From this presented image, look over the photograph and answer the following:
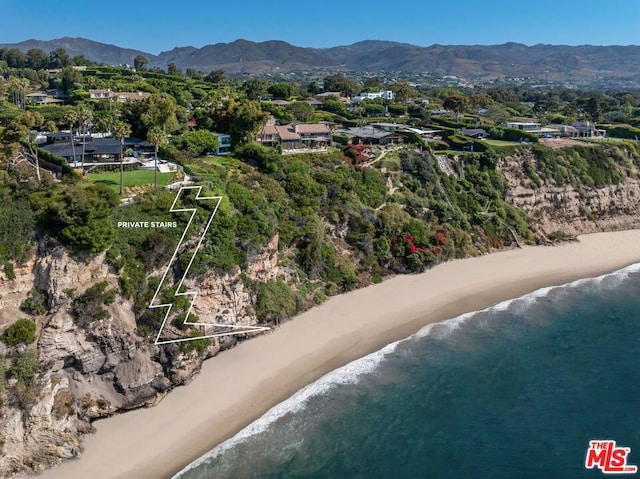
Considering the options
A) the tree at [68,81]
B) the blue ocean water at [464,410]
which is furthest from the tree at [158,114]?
the tree at [68,81]

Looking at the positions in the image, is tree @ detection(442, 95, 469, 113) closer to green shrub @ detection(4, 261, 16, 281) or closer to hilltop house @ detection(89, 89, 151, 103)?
hilltop house @ detection(89, 89, 151, 103)

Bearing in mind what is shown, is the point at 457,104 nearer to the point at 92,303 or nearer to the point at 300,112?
the point at 300,112

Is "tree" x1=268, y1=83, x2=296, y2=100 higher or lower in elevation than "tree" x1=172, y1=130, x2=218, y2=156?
higher

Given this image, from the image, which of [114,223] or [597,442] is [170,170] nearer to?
[114,223]

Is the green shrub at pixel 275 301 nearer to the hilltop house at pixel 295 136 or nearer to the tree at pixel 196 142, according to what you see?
the tree at pixel 196 142

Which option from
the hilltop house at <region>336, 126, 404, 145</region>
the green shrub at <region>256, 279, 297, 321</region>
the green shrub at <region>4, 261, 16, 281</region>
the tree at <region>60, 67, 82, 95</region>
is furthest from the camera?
the tree at <region>60, 67, 82, 95</region>
